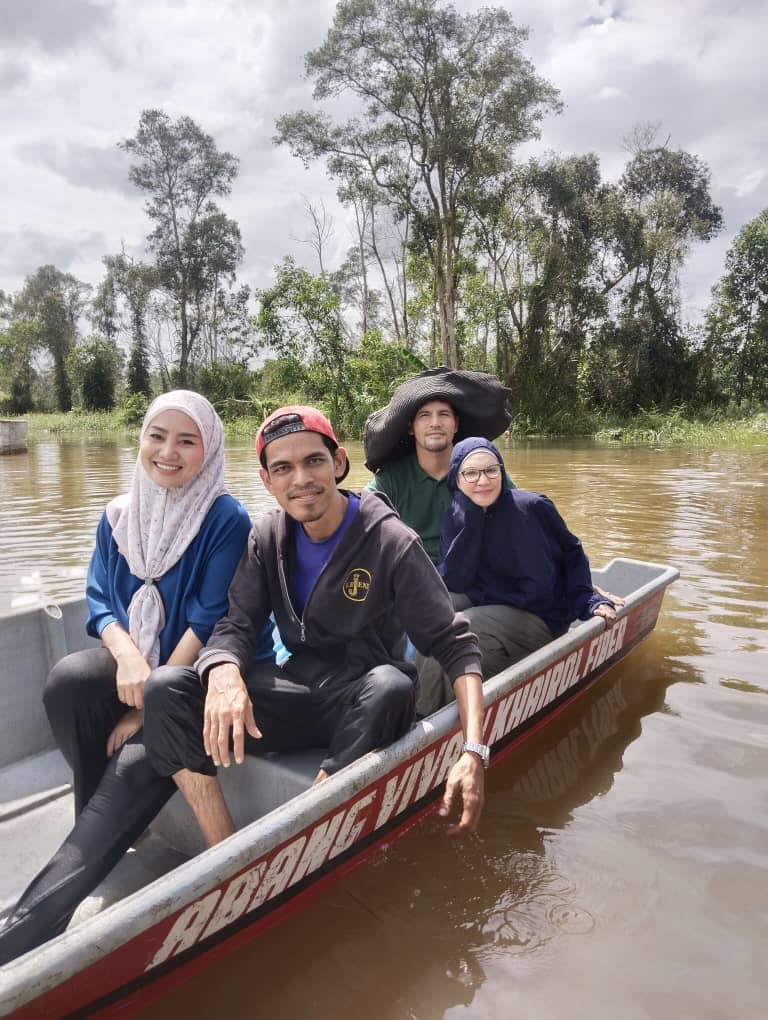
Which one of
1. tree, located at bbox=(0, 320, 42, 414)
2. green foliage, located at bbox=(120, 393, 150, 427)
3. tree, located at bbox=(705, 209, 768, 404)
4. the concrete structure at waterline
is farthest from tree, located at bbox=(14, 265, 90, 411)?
tree, located at bbox=(705, 209, 768, 404)

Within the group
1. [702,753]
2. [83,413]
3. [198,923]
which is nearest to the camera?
[198,923]

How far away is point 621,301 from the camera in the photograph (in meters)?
22.6

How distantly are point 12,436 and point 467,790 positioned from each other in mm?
18587

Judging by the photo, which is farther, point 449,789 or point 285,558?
point 285,558

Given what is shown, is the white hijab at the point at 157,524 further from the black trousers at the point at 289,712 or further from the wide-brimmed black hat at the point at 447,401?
the wide-brimmed black hat at the point at 447,401

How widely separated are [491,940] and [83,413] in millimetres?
36665

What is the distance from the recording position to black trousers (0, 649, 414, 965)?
1.65m

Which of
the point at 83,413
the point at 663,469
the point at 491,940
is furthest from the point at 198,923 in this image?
the point at 83,413

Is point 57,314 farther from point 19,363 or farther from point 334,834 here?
point 334,834

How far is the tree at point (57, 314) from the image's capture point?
39.2 metres

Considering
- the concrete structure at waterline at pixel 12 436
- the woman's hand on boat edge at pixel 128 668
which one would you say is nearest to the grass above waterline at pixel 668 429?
the concrete structure at waterline at pixel 12 436

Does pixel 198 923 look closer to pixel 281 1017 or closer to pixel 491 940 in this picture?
pixel 281 1017

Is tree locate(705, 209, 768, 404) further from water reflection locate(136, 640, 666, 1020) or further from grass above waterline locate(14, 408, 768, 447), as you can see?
water reflection locate(136, 640, 666, 1020)

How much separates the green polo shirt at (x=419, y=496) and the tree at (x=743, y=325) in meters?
23.0
